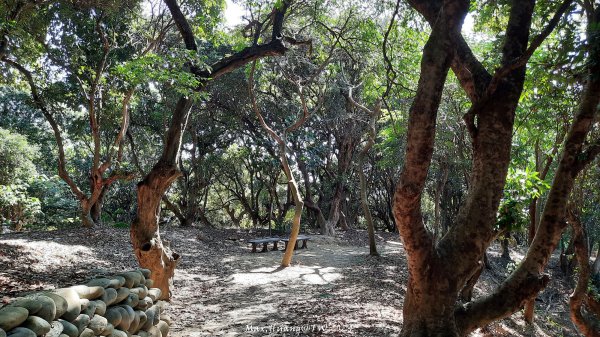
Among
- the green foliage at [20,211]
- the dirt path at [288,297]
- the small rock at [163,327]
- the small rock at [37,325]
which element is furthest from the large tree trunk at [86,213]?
the small rock at [37,325]

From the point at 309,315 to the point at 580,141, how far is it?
438 centimetres

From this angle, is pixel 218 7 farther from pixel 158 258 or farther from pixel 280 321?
pixel 280 321

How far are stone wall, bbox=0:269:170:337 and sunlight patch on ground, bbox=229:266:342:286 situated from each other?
3433 millimetres

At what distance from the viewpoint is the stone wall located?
3336 millimetres

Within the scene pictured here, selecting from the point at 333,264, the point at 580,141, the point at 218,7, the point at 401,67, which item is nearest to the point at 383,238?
the point at 333,264

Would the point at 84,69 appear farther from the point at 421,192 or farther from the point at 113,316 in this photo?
the point at 421,192

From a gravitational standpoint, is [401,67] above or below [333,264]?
above


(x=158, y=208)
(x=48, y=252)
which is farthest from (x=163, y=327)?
(x=48, y=252)

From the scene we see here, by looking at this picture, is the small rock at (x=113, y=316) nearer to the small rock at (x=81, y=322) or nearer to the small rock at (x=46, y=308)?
the small rock at (x=81, y=322)

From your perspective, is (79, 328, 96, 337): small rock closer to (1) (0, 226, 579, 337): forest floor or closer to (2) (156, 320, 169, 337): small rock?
(2) (156, 320, 169, 337): small rock

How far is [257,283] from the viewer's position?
31.8ft

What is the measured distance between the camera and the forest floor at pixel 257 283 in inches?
260

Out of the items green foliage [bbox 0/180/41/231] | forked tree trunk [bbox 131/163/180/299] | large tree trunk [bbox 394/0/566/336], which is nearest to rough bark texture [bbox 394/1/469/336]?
large tree trunk [bbox 394/0/566/336]

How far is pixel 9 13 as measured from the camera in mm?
8258
